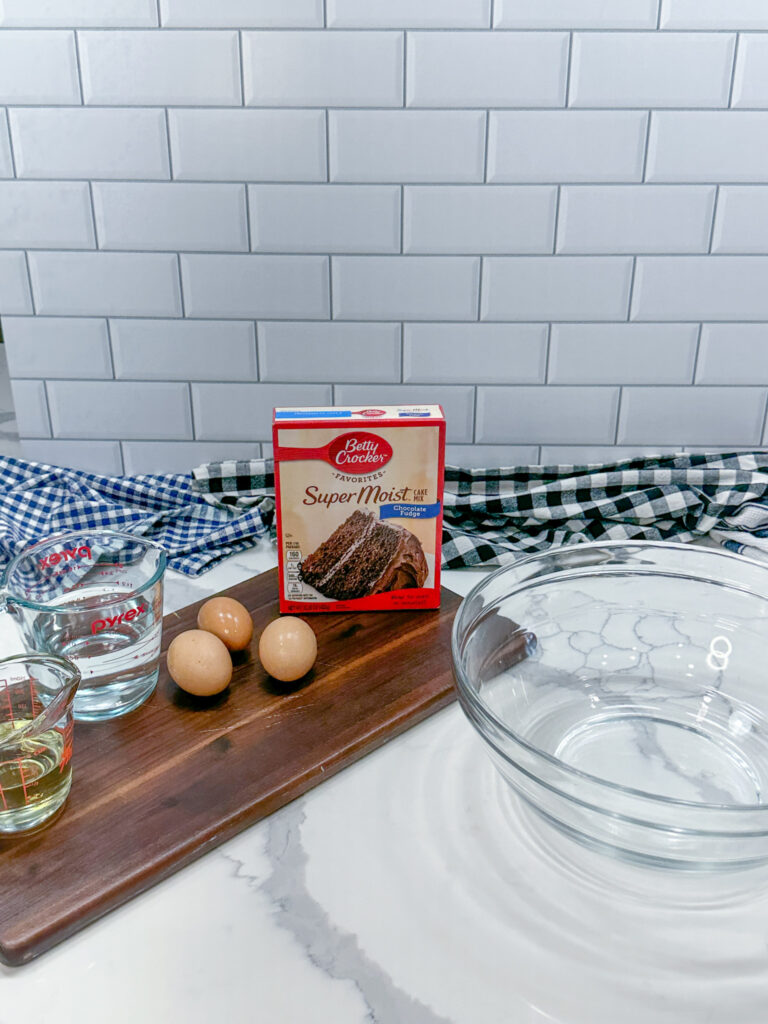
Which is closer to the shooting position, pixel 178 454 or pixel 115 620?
pixel 115 620

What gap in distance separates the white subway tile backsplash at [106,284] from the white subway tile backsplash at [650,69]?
2.03 feet

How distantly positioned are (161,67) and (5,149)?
0.25 metres

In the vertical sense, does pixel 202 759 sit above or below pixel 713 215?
below

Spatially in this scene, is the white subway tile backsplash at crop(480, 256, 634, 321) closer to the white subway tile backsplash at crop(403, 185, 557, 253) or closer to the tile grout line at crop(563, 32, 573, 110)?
the white subway tile backsplash at crop(403, 185, 557, 253)

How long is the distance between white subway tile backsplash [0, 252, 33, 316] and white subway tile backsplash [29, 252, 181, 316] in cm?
1

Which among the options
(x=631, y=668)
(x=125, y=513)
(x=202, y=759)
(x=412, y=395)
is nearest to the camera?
(x=202, y=759)

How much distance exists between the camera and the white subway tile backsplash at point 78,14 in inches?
45.6

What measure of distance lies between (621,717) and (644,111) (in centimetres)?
83

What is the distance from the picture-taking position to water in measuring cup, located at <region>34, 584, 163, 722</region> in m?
0.78

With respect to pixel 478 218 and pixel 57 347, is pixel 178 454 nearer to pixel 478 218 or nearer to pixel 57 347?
pixel 57 347

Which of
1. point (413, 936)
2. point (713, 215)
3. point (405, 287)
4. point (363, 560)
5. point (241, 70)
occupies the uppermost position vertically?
point (241, 70)

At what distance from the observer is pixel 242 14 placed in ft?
3.81

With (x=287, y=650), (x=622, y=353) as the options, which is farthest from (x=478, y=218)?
(x=287, y=650)

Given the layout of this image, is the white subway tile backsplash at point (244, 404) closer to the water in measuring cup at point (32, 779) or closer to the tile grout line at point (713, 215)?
the tile grout line at point (713, 215)
